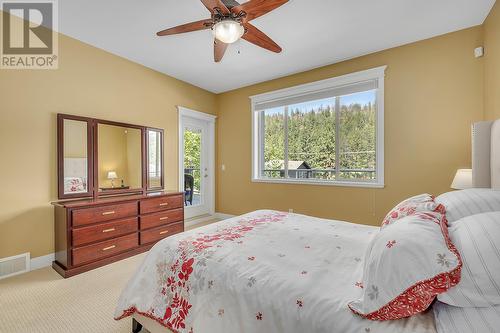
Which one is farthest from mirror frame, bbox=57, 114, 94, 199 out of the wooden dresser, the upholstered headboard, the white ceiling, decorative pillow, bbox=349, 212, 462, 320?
the upholstered headboard

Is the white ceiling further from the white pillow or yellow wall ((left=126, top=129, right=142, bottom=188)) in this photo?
the white pillow

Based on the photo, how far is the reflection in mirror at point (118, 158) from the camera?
10.1 ft

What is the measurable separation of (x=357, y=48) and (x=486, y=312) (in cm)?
322

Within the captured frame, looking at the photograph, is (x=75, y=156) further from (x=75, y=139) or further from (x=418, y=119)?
(x=418, y=119)

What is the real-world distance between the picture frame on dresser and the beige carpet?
0.19m

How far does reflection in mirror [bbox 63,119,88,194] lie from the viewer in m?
2.77

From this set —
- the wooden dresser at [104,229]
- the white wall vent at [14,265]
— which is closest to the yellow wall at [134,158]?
the wooden dresser at [104,229]

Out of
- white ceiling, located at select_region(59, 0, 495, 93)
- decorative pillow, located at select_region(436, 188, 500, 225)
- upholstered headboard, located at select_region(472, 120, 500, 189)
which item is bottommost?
decorative pillow, located at select_region(436, 188, 500, 225)

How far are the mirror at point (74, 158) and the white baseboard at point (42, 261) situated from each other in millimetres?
717

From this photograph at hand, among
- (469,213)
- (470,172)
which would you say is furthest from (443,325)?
(470,172)

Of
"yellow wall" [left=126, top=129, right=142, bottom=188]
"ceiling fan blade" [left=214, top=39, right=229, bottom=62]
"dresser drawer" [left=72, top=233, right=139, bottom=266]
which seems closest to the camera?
"ceiling fan blade" [left=214, top=39, right=229, bottom=62]

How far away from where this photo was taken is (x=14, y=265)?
7.98ft

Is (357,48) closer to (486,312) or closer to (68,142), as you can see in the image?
(486,312)

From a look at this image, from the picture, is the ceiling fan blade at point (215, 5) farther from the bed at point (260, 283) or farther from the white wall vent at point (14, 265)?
the white wall vent at point (14, 265)
